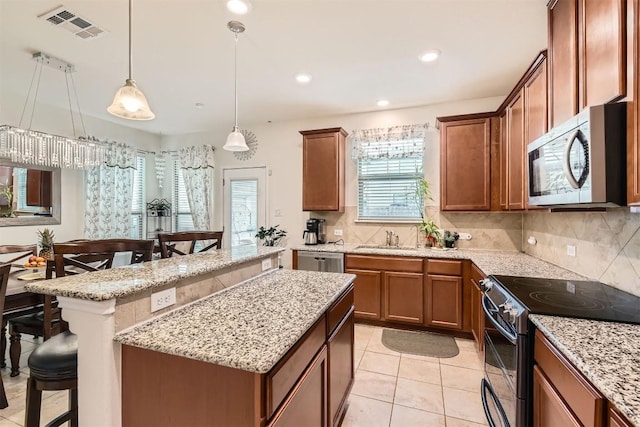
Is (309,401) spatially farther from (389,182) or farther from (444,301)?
(389,182)

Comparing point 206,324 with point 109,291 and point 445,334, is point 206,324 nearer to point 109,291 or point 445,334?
point 109,291

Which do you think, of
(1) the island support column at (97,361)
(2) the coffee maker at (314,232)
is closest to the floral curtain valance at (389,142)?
(2) the coffee maker at (314,232)

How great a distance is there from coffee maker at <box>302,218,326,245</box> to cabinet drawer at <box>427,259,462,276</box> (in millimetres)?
1547

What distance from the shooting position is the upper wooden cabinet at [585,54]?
1.27 meters

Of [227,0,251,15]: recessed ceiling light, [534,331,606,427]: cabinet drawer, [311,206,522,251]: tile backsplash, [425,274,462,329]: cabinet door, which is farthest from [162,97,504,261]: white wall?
[534,331,606,427]: cabinet drawer

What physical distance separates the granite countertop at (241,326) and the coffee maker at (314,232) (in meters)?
2.29

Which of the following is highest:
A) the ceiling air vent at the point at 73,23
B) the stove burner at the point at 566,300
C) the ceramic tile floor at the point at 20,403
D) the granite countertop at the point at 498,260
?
the ceiling air vent at the point at 73,23

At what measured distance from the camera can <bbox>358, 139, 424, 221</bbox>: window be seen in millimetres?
3932

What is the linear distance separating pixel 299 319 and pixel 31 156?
11.4 feet

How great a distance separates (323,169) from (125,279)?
3.00 meters

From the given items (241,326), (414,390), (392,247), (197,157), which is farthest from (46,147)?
(414,390)

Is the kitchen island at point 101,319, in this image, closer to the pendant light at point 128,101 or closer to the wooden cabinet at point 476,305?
the pendant light at point 128,101

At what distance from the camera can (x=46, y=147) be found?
3045 mm

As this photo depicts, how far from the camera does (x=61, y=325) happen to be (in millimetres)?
2184
